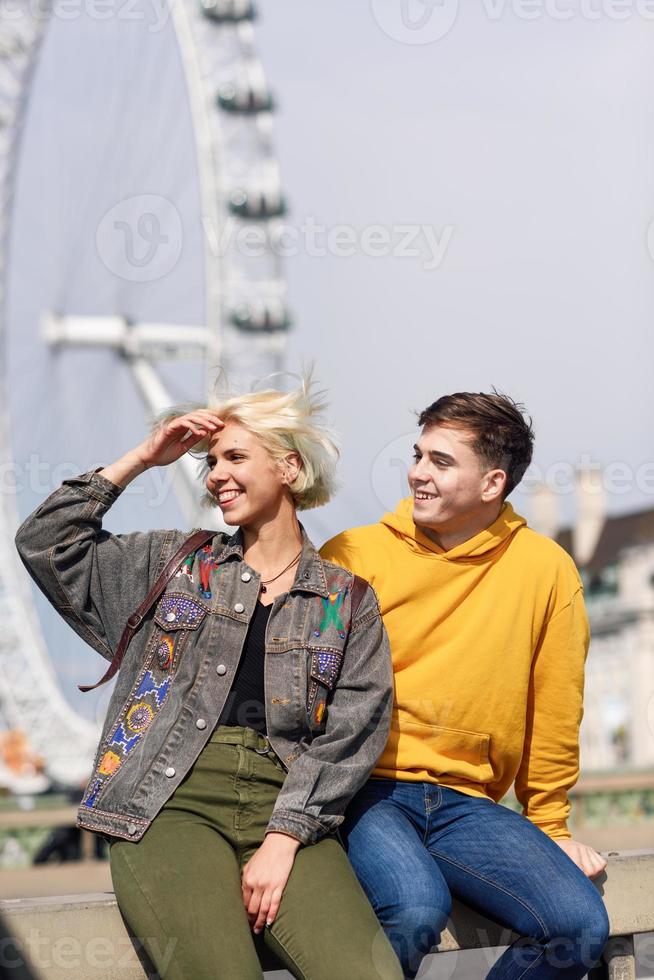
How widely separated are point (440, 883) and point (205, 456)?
979 millimetres

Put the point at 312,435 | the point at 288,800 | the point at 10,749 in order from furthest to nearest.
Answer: the point at 10,749 → the point at 312,435 → the point at 288,800

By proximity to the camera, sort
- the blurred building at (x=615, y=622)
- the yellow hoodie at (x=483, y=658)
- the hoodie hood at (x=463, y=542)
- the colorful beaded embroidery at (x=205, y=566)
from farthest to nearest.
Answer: the blurred building at (x=615, y=622) < the hoodie hood at (x=463, y=542) < the yellow hoodie at (x=483, y=658) < the colorful beaded embroidery at (x=205, y=566)

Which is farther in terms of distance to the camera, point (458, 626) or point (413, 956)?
point (458, 626)

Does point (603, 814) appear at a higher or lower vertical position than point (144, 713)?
lower

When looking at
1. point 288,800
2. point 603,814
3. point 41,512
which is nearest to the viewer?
point 288,800

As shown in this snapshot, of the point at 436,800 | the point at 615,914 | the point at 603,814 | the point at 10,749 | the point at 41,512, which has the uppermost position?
the point at 41,512

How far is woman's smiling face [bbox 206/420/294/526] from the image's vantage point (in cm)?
279

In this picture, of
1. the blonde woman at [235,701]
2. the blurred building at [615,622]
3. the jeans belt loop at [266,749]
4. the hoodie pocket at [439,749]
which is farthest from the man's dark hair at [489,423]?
the blurred building at [615,622]

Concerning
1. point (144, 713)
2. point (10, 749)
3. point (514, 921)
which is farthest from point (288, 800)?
point (10, 749)

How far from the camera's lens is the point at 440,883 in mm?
2615

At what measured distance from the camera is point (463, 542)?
2994mm

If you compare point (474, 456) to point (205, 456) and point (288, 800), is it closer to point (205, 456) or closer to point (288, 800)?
point (205, 456)

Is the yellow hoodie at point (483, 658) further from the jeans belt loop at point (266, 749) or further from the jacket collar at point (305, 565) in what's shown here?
the jeans belt loop at point (266, 749)

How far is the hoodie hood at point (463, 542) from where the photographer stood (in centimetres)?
296
